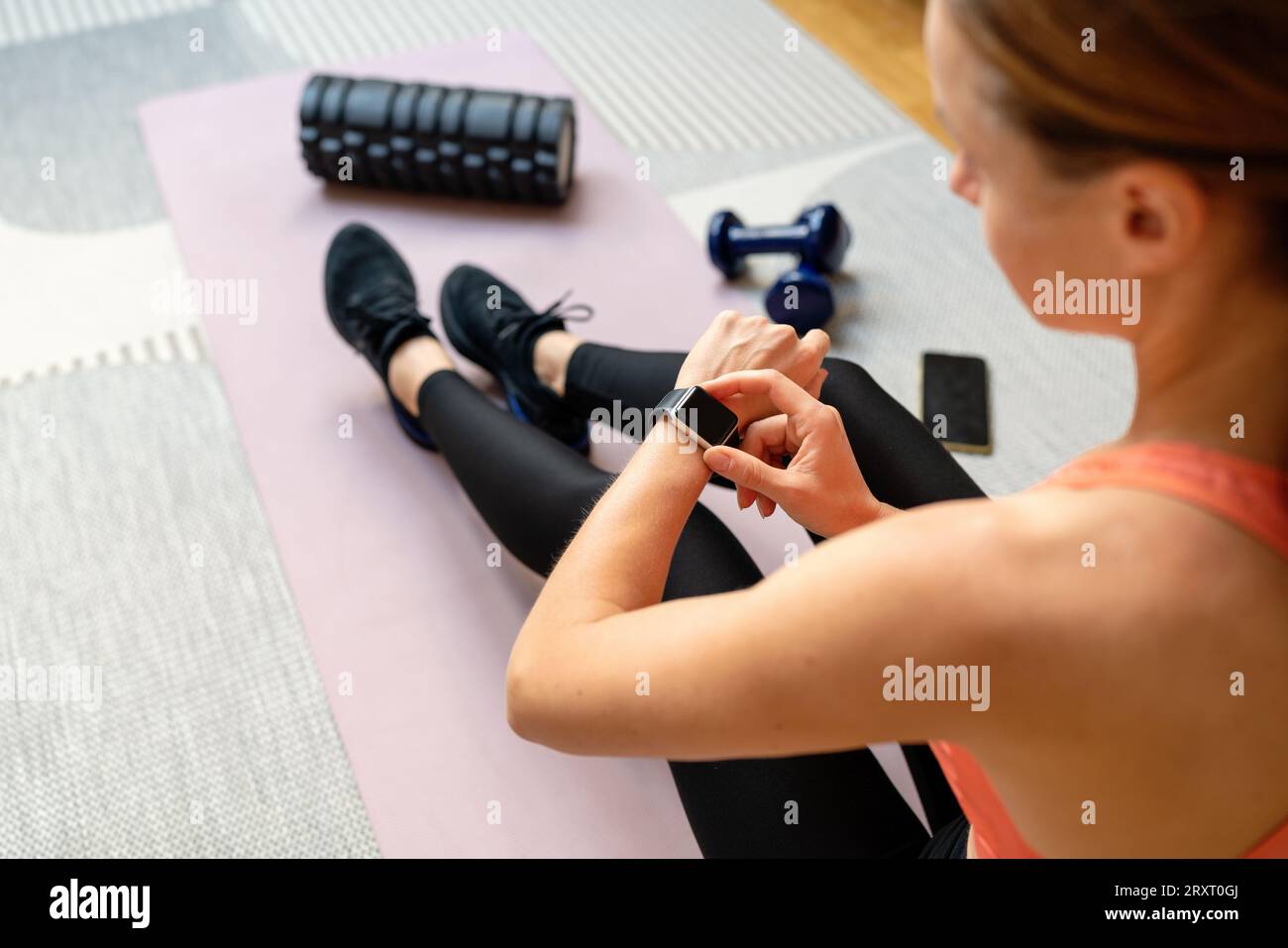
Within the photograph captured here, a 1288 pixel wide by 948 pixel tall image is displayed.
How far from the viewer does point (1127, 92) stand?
501 mm

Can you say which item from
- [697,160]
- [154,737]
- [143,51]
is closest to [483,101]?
[697,160]

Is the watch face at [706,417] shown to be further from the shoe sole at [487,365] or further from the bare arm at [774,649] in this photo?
the shoe sole at [487,365]

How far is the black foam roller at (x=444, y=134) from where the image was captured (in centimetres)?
202

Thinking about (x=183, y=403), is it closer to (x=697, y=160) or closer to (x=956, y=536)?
(x=697, y=160)

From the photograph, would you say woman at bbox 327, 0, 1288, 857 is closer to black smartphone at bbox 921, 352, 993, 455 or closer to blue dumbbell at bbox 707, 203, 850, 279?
black smartphone at bbox 921, 352, 993, 455

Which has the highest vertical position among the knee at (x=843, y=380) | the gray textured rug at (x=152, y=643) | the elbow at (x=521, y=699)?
the knee at (x=843, y=380)

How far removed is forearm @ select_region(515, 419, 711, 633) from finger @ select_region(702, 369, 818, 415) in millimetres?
69

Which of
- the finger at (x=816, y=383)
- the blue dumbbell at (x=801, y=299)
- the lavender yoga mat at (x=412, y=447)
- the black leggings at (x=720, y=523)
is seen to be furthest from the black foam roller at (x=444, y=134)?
the finger at (x=816, y=383)

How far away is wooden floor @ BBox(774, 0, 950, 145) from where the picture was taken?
236 centimetres

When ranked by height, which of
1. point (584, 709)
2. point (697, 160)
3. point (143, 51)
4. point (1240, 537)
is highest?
point (143, 51)

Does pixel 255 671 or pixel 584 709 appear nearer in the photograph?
pixel 584 709

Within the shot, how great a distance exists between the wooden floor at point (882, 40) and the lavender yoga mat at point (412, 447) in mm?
590
